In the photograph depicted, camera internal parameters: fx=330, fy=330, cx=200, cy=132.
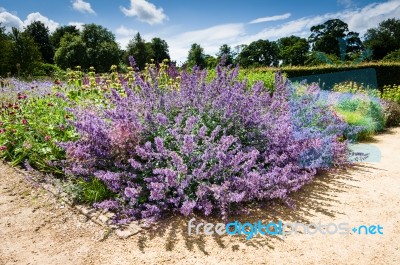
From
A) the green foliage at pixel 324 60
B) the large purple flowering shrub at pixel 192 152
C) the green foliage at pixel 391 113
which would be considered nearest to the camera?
the large purple flowering shrub at pixel 192 152

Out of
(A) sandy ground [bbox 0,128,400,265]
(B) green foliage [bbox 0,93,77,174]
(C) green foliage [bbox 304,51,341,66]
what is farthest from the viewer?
(C) green foliage [bbox 304,51,341,66]

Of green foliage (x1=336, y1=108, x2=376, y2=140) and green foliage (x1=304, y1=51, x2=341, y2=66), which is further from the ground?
green foliage (x1=304, y1=51, x2=341, y2=66)

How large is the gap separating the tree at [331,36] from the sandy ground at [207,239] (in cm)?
4928

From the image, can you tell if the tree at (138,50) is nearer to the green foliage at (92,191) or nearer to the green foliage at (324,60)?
the green foliage at (324,60)

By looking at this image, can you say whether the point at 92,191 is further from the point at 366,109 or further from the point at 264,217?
the point at 366,109

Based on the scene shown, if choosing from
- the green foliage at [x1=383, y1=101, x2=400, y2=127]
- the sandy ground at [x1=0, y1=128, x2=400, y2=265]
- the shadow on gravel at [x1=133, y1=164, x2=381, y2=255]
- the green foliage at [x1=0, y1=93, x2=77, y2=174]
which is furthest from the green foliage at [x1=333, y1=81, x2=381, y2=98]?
the green foliage at [x1=0, y1=93, x2=77, y2=174]

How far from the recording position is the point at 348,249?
8.84ft

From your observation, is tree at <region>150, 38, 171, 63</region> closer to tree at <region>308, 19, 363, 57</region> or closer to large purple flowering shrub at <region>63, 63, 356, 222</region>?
tree at <region>308, 19, 363, 57</region>

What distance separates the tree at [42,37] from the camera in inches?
1917

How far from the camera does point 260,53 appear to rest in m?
58.0

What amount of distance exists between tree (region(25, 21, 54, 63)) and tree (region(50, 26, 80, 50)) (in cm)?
370

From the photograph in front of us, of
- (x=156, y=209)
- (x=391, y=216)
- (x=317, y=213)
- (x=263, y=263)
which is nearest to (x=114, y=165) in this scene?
(x=156, y=209)

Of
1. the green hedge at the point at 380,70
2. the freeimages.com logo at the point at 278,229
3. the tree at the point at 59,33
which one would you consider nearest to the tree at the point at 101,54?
the tree at the point at 59,33

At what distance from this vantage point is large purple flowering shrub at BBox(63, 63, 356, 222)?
316cm
